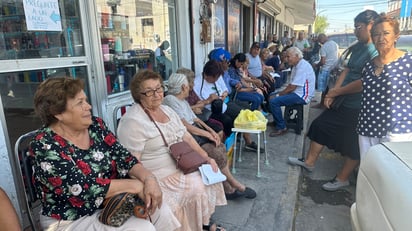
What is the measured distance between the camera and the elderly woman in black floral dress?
4.05ft

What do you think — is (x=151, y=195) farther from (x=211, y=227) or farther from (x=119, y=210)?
(x=211, y=227)

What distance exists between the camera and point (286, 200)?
8.00 feet

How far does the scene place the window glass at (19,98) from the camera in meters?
1.70

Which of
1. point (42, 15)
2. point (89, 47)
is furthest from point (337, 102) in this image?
point (42, 15)

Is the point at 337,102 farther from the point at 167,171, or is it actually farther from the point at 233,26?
the point at 233,26

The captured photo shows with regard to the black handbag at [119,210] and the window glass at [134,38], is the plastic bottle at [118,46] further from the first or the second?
the black handbag at [119,210]

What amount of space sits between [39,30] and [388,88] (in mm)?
2419

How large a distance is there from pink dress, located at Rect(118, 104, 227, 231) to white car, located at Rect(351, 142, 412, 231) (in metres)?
0.89

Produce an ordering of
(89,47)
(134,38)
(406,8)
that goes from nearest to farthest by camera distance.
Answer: (89,47) < (134,38) < (406,8)

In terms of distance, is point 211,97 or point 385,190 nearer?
point 385,190

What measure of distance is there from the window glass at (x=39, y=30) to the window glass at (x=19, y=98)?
0.39 feet

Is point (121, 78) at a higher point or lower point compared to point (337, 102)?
higher

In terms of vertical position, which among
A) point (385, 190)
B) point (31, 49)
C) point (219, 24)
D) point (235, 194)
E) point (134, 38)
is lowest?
point (235, 194)

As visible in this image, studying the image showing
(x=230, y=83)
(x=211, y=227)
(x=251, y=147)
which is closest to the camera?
(x=211, y=227)
